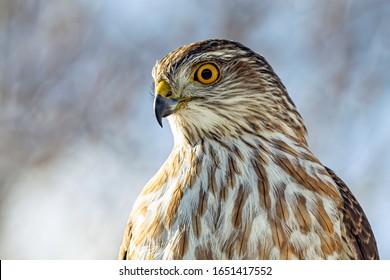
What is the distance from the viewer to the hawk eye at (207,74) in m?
5.08

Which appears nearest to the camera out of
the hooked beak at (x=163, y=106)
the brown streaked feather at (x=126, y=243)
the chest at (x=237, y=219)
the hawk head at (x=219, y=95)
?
the chest at (x=237, y=219)

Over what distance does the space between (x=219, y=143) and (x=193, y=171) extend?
0.78 feet

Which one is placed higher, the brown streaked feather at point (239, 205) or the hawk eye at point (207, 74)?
the hawk eye at point (207, 74)

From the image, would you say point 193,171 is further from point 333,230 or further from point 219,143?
point 333,230

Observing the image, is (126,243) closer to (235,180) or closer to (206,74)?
(235,180)

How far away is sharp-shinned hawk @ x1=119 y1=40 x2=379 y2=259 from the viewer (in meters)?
4.75

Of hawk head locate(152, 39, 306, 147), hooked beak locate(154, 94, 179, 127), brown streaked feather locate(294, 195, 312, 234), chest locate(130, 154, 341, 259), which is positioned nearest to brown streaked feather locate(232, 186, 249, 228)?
chest locate(130, 154, 341, 259)

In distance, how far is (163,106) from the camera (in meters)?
4.93

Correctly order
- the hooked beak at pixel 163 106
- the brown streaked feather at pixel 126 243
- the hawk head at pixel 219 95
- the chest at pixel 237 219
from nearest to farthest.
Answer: the chest at pixel 237 219 < the hooked beak at pixel 163 106 < the hawk head at pixel 219 95 < the brown streaked feather at pixel 126 243

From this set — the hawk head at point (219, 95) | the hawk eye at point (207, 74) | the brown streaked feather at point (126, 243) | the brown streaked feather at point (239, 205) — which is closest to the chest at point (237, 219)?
the brown streaked feather at point (239, 205)

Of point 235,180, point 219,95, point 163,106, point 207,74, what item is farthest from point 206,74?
point 235,180

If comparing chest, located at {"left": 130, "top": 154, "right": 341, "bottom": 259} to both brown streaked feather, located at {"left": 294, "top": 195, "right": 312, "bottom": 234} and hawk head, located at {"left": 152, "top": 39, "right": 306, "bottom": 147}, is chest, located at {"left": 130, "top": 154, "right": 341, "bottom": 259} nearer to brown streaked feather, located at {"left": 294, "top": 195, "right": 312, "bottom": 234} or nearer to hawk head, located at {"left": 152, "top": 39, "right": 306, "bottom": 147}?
brown streaked feather, located at {"left": 294, "top": 195, "right": 312, "bottom": 234}

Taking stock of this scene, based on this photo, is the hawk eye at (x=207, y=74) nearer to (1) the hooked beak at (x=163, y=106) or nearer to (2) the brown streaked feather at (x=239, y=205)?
(1) the hooked beak at (x=163, y=106)

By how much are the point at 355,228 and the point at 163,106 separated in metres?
1.30
